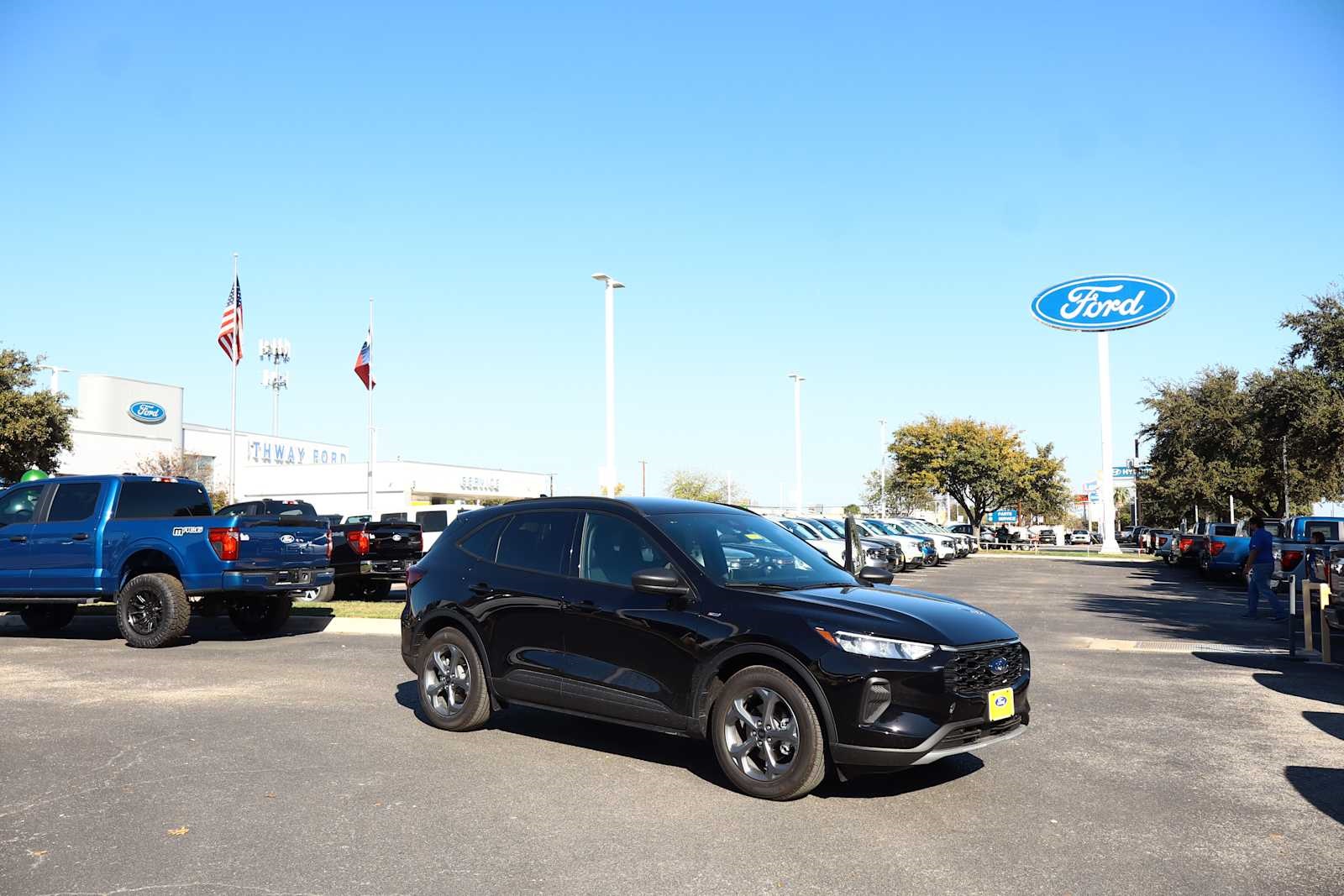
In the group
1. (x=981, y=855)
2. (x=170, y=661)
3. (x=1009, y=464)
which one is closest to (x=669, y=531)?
(x=981, y=855)

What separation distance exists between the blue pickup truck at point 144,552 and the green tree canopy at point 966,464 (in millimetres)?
54176

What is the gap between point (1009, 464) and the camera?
63500 millimetres

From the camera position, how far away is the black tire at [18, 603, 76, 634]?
15.0 meters

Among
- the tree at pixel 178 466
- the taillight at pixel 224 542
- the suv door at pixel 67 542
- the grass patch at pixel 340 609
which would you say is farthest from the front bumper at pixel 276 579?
the tree at pixel 178 466

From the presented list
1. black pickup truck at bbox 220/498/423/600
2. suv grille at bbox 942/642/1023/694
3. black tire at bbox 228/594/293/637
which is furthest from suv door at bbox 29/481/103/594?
suv grille at bbox 942/642/1023/694

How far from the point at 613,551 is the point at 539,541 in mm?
712

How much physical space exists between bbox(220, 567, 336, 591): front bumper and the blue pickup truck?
12 millimetres

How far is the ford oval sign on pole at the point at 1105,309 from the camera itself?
157 feet

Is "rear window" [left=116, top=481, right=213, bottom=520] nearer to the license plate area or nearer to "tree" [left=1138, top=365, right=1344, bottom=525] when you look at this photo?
the license plate area

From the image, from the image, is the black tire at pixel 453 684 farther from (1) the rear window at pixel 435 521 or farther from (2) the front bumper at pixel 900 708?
(1) the rear window at pixel 435 521

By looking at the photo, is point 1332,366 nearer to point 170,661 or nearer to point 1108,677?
point 1108,677

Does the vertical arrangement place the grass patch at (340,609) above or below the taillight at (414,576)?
below

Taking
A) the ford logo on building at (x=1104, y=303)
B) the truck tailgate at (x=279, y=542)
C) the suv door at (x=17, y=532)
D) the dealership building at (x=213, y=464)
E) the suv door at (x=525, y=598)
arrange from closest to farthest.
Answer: the suv door at (x=525, y=598)
the truck tailgate at (x=279, y=542)
the suv door at (x=17, y=532)
the ford logo on building at (x=1104, y=303)
the dealership building at (x=213, y=464)

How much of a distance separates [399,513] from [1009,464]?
1742 inches
